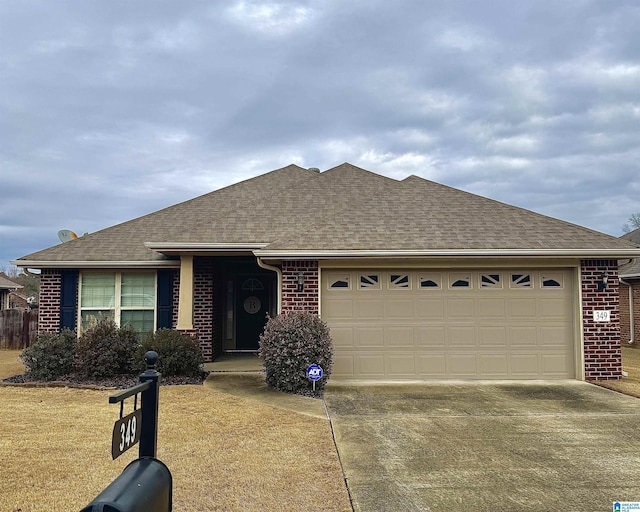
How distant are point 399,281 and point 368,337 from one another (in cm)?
125

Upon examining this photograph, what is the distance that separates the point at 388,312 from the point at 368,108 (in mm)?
11291

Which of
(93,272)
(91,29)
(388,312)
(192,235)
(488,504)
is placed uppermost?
(91,29)

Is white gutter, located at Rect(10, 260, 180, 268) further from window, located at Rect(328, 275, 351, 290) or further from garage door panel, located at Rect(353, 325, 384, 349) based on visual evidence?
garage door panel, located at Rect(353, 325, 384, 349)

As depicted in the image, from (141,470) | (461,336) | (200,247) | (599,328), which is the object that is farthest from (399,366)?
(141,470)

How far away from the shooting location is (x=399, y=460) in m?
4.84

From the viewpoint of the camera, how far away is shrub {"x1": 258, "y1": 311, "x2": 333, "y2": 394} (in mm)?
8039

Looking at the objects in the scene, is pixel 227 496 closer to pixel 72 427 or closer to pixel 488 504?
pixel 488 504

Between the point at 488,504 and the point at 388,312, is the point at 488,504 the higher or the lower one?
the lower one

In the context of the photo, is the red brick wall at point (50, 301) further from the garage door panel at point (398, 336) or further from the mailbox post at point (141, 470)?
the mailbox post at point (141, 470)

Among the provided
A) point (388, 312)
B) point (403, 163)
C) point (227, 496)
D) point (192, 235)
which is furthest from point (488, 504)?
point (403, 163)

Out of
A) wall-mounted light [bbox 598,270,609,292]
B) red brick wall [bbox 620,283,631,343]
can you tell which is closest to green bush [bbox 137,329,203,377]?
wall-mounted light [bbox 598,270,609,292]

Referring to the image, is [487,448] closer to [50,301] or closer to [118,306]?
[118,306]

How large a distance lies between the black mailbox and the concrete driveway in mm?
2217

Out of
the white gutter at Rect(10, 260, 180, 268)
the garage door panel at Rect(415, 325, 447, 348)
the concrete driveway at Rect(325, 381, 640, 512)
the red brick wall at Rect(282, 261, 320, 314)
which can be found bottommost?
the concrete driveway at Rect(325, 381, 640, 512)
